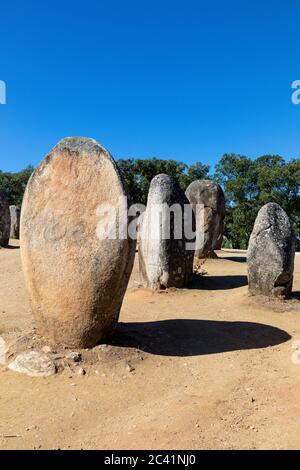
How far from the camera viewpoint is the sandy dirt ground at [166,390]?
3.73 meters

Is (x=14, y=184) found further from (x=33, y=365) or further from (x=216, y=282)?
(x=33, y=365)

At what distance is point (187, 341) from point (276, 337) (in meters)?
1.40

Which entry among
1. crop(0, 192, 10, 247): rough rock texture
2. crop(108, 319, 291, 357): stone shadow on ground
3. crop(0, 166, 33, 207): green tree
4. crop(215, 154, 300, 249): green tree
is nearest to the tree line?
crop(215, 154, 300, 249): green tree

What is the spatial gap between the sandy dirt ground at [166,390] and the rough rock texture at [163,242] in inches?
86.8

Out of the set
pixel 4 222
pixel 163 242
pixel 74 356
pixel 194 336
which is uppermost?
pixel 4 222

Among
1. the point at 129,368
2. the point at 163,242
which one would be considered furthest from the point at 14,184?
the point at 129,368

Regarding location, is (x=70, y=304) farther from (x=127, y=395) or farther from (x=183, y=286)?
(x=183, y=286)

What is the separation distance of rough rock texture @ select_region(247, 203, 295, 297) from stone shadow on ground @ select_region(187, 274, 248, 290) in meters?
1.91

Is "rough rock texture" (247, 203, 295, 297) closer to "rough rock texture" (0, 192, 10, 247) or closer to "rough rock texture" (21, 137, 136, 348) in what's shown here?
"rough rock texture" (21, 137, 136, 348)

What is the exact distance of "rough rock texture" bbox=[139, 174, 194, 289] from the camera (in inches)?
386

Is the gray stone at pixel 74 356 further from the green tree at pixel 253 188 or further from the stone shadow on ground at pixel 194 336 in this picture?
the green tree at pixel 253 188

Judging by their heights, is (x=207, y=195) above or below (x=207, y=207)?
above

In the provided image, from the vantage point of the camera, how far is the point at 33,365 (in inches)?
195

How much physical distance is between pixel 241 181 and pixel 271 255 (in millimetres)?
21691
